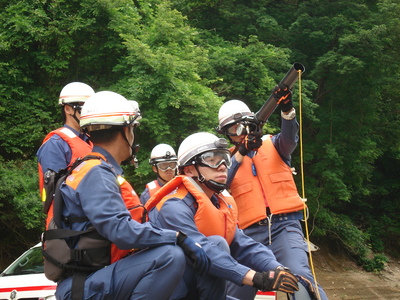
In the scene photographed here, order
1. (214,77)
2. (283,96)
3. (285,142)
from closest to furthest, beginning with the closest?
(283,96) → (285,142) → (214,77)

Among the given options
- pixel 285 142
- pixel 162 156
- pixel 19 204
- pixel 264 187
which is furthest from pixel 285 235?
pixel 19 204

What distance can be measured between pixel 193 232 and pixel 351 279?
1357 cm

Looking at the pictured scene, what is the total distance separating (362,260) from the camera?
1731cm

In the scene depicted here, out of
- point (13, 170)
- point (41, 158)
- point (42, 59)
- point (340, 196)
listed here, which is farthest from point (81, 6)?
point (340, 196)

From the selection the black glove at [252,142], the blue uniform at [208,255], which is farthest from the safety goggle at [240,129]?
the blue uniform at [208,255]

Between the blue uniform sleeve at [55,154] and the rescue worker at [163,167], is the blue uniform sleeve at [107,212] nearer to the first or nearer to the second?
the blue uniform sleeve at [55,154]

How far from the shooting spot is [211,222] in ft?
12.8

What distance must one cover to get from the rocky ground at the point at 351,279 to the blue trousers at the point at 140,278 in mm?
11557

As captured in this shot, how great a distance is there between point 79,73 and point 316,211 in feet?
28.0

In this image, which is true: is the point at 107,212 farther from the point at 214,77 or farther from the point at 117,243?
the point at 214,77

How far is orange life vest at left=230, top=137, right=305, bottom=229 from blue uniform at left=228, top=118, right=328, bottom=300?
0.07m

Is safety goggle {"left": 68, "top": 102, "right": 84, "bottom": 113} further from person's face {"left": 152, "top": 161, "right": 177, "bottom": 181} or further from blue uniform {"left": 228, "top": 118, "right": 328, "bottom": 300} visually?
person's face {"left": 152, "top": 161, "right": 177, "bottom": 181}

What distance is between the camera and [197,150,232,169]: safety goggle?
405cm

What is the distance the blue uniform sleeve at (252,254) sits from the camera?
395 centimetres
